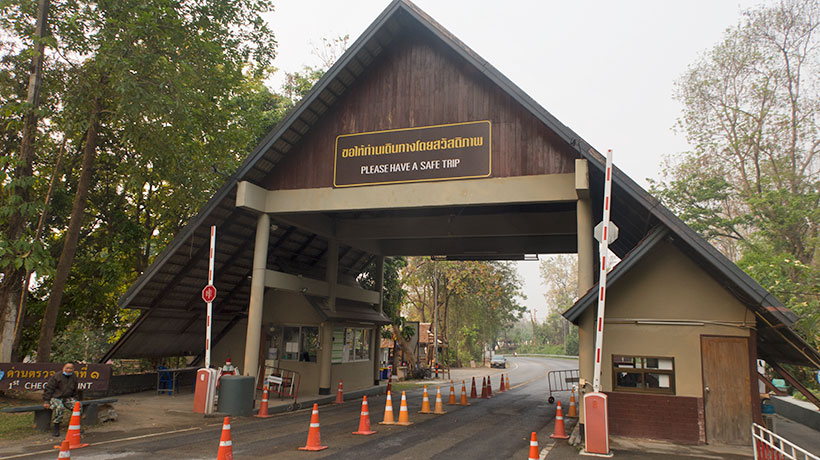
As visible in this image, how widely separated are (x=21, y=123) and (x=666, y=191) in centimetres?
3449

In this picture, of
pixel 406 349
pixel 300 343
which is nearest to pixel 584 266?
pixel 300 343

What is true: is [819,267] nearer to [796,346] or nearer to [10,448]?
[796,346]

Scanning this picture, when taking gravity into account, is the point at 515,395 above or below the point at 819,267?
below

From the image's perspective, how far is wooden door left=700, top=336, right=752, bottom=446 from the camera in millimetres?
11852

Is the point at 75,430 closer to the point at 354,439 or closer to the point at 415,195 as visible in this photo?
the point at 354,439

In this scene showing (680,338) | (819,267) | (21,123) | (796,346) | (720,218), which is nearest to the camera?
(796,346)

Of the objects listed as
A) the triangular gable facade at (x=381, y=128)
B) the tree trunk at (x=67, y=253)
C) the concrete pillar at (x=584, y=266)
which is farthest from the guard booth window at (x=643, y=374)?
the tree trunk at (x=67, y=253)

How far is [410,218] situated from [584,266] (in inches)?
339

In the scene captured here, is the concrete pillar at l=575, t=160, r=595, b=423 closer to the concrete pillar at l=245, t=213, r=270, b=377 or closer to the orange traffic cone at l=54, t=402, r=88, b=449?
the concrete pillar at l=245, t=213, r=270, b=377

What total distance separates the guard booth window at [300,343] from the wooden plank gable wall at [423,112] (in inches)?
280

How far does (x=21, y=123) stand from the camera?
51.5 ft

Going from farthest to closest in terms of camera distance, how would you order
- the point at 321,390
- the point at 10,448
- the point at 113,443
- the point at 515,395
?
the point at 515,395, the point at 321,390, the point at 113,443, the point at 10,448

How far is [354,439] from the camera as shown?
12078 mm

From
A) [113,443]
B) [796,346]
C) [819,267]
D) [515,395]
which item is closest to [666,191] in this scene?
[819,267]
